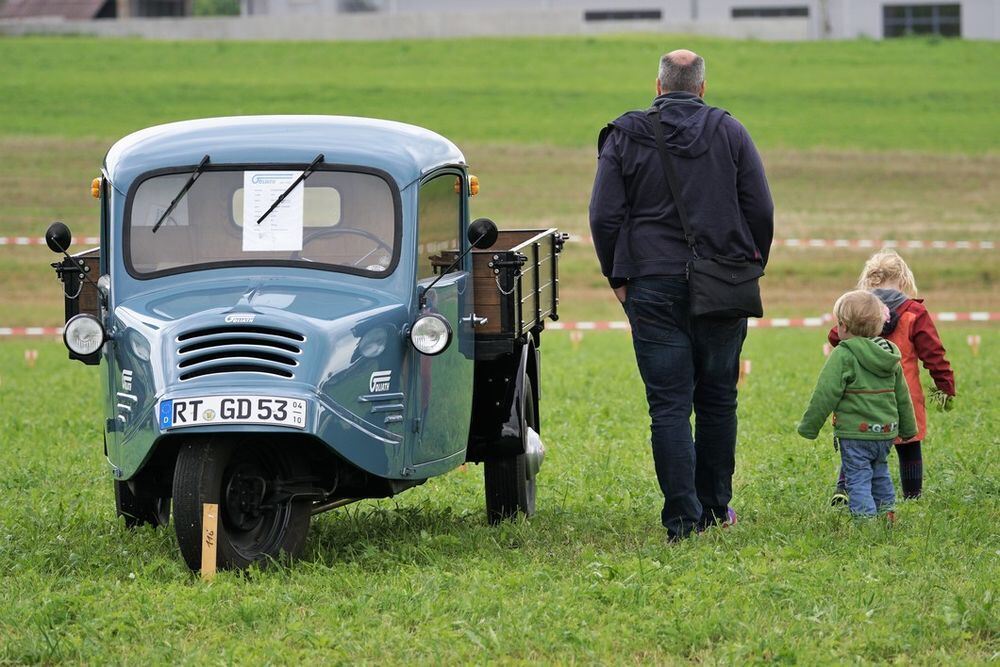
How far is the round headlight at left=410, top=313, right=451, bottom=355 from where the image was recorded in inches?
269

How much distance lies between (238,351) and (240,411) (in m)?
0.34

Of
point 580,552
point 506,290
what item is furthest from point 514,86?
point 580,552

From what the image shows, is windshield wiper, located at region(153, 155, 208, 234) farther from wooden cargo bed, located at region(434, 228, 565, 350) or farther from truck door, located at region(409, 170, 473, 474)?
wooden cargo bed, located at region(434, 228, 565, 350)

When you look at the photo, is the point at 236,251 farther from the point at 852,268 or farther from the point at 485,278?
A: the point at 852,268

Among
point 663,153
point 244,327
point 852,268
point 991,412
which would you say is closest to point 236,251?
point 244,327

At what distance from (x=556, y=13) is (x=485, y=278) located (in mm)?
63030

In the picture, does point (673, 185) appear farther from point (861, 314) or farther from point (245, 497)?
point (245, 497)

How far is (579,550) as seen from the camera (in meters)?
7.27

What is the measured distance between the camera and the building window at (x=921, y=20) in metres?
70.1

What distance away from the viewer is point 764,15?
72312 mm

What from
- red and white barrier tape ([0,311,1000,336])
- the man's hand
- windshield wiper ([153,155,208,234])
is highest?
windshield wiper ([153,155,208,234])

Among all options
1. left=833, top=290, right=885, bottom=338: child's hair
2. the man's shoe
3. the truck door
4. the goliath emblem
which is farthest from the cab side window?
left=833, top=290, right=885, bottom=338: child's hair

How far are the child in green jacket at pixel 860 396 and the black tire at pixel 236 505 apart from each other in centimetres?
247

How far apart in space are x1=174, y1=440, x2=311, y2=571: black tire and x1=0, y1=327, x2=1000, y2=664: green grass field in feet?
0.60
